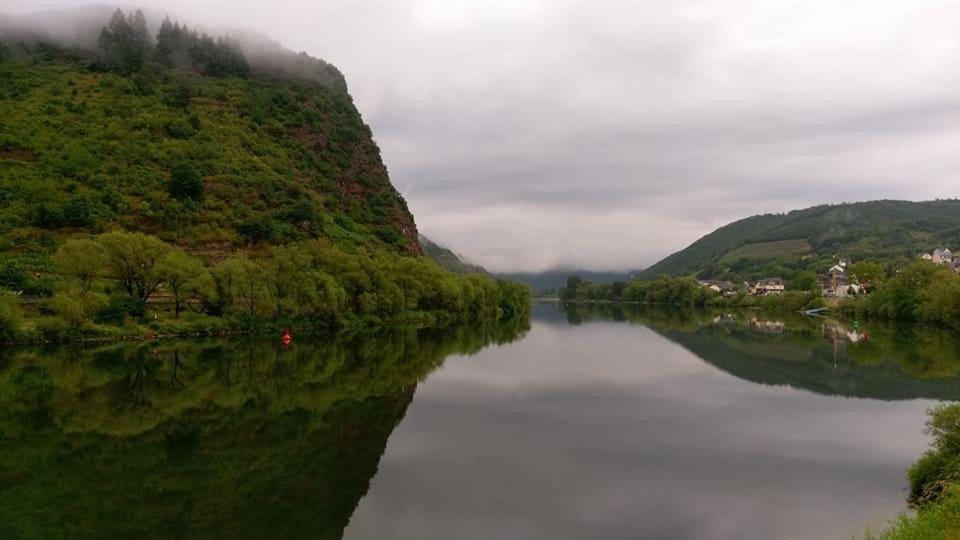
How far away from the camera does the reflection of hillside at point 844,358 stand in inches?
1587

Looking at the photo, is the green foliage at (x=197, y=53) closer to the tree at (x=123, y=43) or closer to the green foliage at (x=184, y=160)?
the green foliage at (x=184, y=160)

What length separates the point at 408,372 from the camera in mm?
42031

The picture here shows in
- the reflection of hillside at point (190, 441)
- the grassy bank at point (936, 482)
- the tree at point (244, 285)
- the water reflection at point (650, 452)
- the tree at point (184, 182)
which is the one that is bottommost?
the water reflection at point (650, 452)

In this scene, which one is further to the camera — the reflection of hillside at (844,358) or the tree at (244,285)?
the tree at (244,285)

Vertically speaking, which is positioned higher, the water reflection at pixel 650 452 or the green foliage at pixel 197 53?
the green foliage at pixel 197 53

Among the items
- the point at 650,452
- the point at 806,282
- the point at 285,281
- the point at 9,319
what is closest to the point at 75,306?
the point at 9,319

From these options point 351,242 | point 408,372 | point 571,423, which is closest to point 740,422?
point 571,423

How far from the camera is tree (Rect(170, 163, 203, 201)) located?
8225 centimetres

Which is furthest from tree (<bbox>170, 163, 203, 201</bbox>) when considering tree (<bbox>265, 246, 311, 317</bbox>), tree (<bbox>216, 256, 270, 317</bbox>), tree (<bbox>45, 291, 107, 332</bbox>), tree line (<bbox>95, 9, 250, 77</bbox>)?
tree line (<bbox>95, 9, 250, 77</bbox>)

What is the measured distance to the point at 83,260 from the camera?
55562mm

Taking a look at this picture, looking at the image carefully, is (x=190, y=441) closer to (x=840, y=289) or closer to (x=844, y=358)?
(x=844, y=358)

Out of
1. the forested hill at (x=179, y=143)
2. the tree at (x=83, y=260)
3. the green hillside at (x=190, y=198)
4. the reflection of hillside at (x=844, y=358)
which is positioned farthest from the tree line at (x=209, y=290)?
the reflection of hillside at (x=844, y=358)

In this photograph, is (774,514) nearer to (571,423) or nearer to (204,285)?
(571,423)

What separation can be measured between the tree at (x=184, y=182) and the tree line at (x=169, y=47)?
42260mm
